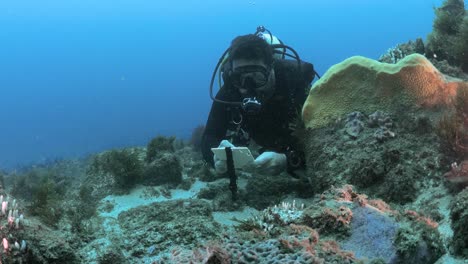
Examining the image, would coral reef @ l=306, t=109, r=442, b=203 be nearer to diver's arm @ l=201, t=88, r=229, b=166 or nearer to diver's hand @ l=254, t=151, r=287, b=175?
diver's hand @ l=254, t=151, r=287, b=175

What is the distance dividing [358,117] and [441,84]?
3.83ft

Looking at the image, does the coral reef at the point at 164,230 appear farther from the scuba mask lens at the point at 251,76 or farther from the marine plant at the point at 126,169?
the scuba mask lens at the point at 251,76

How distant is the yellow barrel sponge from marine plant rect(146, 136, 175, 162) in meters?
3.92

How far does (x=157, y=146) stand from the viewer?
9.10 m

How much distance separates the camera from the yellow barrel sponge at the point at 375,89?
18.0ft

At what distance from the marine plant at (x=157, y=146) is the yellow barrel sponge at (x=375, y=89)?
12.9 feet

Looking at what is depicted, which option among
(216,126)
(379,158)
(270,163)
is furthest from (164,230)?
(216,126)

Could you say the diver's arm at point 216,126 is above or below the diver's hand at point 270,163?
above

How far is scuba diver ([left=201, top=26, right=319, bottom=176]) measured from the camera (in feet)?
23.7

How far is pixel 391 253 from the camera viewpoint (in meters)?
3.14

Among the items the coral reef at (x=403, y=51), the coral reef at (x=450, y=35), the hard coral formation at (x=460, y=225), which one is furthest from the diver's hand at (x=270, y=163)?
the coral reef at (x=450, y=35)

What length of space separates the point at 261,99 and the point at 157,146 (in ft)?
9.67

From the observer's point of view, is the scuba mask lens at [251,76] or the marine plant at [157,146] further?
the marine plant at [157,146]

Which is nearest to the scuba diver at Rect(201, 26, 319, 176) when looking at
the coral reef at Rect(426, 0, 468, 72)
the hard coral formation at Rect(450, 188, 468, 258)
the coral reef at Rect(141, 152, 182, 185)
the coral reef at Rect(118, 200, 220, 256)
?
the coral reef at Rect(141, 152, 182, 185)
